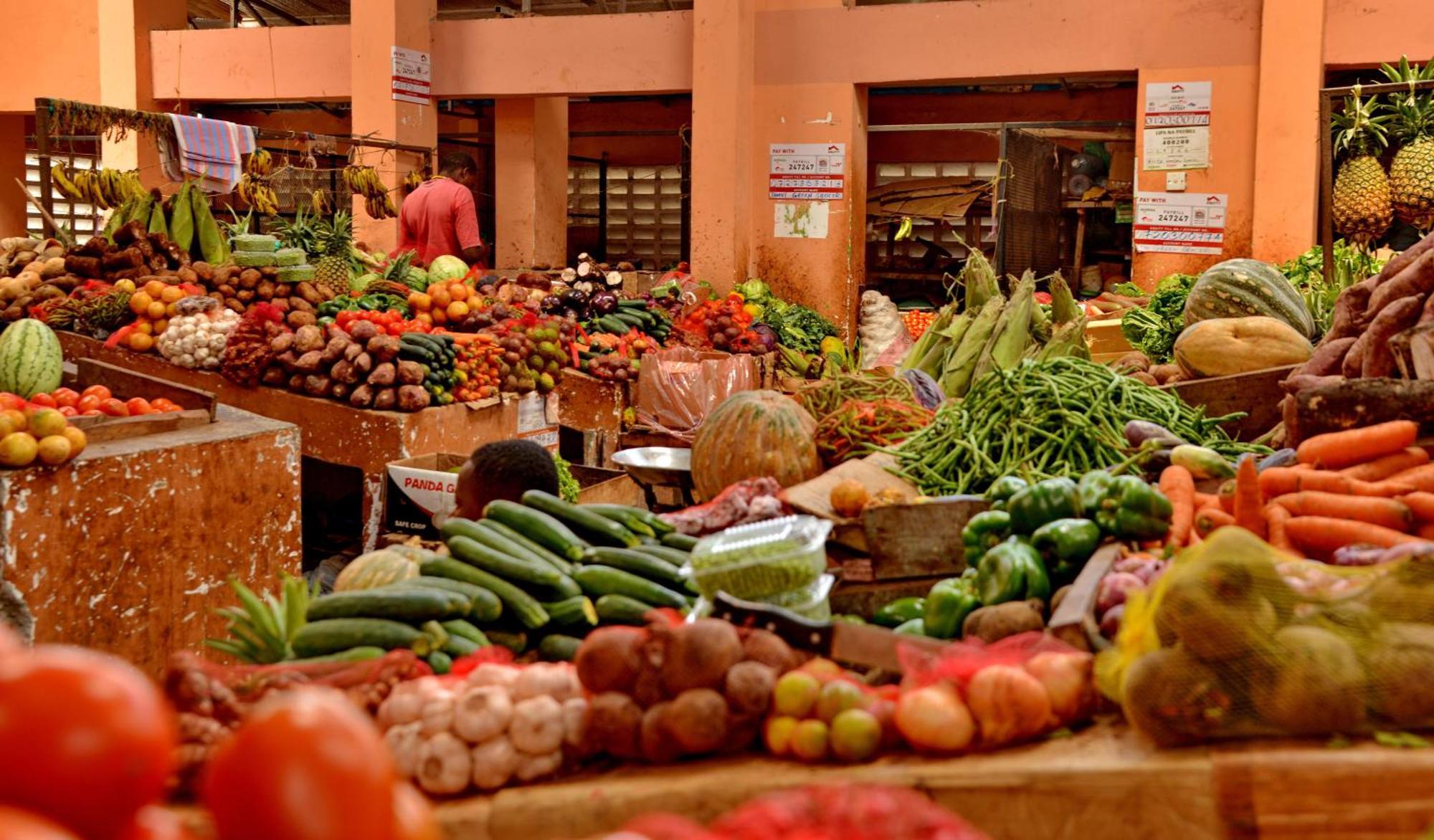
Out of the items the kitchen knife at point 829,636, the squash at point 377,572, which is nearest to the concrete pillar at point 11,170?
the squash at point 377,572

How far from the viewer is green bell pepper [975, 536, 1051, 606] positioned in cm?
317

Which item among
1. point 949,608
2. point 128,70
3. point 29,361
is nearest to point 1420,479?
point 949,608

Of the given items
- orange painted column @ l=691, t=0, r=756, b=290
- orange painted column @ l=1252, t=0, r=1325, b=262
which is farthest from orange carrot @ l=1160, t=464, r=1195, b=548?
orange painted column @ l=691, t=0, r=756, b=290

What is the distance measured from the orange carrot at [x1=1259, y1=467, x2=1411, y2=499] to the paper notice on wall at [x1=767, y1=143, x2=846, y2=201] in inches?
327

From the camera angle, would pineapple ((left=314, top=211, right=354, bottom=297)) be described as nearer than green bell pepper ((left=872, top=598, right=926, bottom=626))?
No

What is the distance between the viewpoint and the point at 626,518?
3.77 m

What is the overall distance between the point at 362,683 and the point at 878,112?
13.3m

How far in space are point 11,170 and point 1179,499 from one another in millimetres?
14815

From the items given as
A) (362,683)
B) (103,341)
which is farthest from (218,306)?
(362,683)

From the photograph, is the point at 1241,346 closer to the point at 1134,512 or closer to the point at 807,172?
the point at 1134,512

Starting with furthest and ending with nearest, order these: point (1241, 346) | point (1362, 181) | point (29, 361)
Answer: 1. point (1362, 181)
2. point (29, 361)
3. point (1241, 346)

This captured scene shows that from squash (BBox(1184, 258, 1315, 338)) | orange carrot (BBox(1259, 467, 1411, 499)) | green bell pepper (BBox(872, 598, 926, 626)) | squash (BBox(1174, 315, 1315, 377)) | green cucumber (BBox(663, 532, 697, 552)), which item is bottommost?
green bell pepper (BBox(872, 598, 926, 626))

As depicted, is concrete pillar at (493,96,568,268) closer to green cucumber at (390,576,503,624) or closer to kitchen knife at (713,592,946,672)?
green cucumber at (390,576,503,624)

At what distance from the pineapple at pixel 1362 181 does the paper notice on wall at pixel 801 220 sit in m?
4.55
